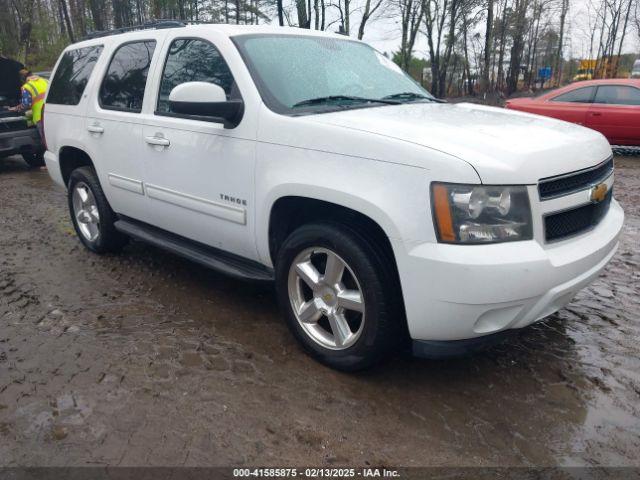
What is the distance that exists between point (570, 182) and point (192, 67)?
2443mm

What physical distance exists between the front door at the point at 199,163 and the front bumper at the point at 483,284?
1.18 meters

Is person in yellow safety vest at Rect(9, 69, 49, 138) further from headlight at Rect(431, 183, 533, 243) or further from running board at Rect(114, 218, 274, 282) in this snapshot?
headlight at Rect(431, 183, 533, 243)

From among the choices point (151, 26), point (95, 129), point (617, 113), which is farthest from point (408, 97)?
point (617, 113)

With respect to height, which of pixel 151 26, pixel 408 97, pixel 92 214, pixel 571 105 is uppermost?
pixel 151 26

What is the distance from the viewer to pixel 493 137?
2.56 m

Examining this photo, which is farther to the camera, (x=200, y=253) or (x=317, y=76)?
(x=200, y=253)

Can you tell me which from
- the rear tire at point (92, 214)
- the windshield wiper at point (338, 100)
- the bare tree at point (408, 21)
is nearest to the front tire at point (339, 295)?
the windshield wiper at point (338, 100)


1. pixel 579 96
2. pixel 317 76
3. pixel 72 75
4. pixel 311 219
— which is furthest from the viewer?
pixel 579 96

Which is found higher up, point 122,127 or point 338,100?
point 338,100

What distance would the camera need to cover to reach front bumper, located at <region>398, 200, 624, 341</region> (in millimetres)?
2314

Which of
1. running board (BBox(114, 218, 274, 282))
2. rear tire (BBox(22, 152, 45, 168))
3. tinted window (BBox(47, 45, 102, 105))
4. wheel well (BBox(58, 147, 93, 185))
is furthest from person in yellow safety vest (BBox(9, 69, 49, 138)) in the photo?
running board (BBox(114, 218, 274, 282))

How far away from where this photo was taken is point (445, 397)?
2758mm

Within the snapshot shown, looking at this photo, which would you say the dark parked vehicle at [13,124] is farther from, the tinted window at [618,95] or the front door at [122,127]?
the tinted window at [618,95]

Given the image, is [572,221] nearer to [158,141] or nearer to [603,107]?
[158,141]
